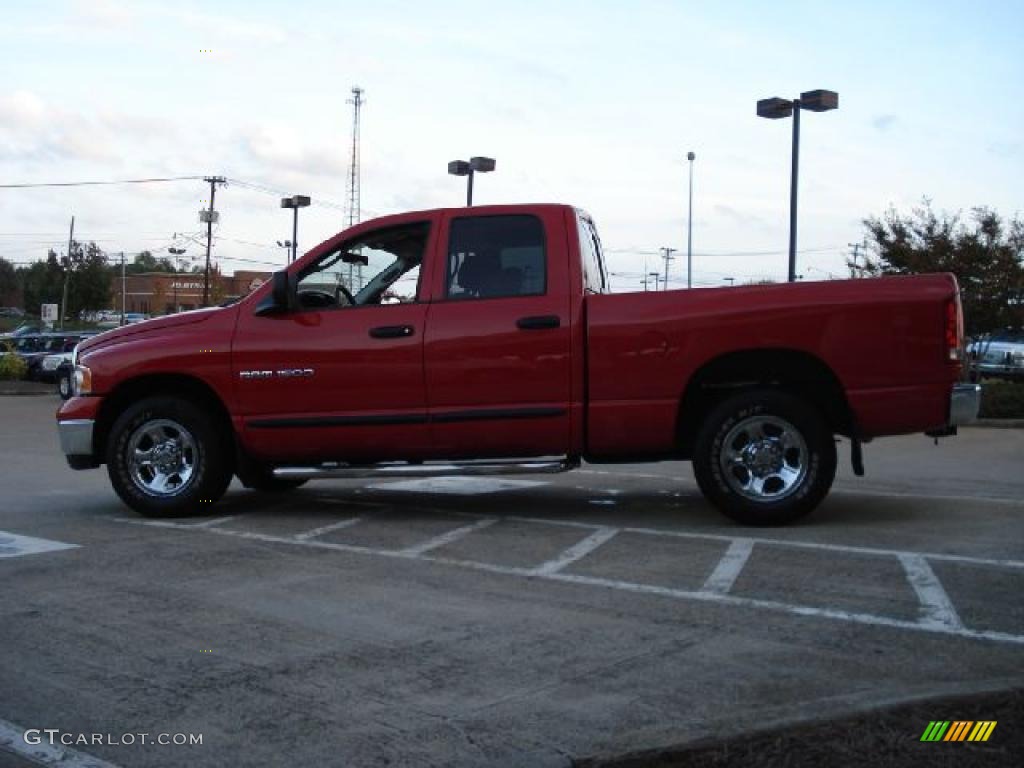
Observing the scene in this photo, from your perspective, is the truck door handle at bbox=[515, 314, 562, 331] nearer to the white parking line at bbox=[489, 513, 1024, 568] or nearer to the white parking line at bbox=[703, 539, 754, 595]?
the white parking line at bbox=[489, 513, 1024, 568]

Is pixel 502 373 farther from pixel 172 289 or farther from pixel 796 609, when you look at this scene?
pixel 172 289

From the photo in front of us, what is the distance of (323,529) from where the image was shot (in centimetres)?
775

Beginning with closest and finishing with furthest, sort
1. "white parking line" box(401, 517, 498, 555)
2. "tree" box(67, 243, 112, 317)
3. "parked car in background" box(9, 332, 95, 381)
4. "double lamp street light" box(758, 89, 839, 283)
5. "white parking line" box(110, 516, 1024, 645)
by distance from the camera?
"white parking line" box(110, 516, 1024, 645) < "white parking line" box(401, 517, 498, 555) < "double lamp street light" box(758, 89, 839, 283) < "parked car in background" box(9, 332, 95, 381) < "tree" box(67, 243, 112, 317)

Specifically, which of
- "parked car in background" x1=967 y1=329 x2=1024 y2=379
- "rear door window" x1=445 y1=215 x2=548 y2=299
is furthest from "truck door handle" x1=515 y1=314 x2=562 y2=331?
"parked car in background" x1=967 y1=329 x2=1024 y2=379

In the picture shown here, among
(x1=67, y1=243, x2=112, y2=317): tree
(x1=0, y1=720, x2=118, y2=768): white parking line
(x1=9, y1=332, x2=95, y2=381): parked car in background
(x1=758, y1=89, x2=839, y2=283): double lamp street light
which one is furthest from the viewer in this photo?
(x1=67, y1=243, x2=112, y2=317): tree

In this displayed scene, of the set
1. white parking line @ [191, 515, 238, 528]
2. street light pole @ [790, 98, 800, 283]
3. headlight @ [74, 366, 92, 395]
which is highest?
street light pole @ [790, 98, 800, 283]

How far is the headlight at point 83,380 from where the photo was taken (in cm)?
812

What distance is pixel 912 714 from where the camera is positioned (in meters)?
3.76

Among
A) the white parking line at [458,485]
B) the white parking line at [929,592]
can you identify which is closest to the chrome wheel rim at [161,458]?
the white parking line at [458,485]

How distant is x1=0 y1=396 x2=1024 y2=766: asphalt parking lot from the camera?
12.8 feet

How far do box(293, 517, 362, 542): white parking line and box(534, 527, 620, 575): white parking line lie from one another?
178 centimetres

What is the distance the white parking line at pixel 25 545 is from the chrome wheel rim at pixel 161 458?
94 cm

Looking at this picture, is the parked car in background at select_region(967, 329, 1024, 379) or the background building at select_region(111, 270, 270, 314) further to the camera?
the background building at select_region(111, 270, 270, 314)

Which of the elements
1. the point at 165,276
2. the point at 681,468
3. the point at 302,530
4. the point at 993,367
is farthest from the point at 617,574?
the point at 165,276
